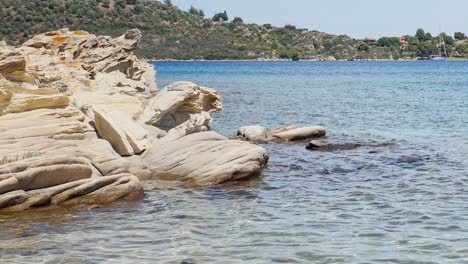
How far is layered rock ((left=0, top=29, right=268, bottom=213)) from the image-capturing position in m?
16.5

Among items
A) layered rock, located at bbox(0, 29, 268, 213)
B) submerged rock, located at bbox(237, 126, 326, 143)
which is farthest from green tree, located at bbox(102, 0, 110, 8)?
layered rock, located at bbox(0, 29, 268, 213)

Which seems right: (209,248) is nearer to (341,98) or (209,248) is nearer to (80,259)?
(80,259)

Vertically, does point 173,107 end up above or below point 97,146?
above

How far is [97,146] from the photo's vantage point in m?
19.6

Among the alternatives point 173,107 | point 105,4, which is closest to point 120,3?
point 105,4

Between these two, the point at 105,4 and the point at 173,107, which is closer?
the point at 173,107

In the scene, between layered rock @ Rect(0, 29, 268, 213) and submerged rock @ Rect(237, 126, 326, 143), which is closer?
layered rock @ Rect(0, 29, 268, 213)

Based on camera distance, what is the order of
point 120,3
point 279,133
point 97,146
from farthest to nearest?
1. point 120,3
2. point 279,133
3. point 97,146

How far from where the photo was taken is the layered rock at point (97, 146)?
16.5 meters

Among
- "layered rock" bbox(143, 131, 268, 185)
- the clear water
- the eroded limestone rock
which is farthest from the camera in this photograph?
the eroded limestone rock

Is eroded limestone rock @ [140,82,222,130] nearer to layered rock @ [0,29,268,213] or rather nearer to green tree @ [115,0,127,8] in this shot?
layered rock @ [0,29,268,213]

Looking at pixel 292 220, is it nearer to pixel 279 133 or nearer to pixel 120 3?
pixel 279 133

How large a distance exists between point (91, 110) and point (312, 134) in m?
11.1

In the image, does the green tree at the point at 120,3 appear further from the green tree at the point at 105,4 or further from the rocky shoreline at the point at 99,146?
the rocky shoreline at the point at 99,146
